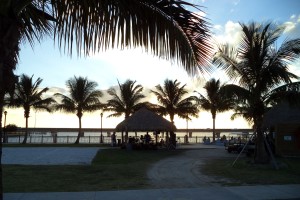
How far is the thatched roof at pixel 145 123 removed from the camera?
33844 mm

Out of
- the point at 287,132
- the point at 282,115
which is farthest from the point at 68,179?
the point at 282,115

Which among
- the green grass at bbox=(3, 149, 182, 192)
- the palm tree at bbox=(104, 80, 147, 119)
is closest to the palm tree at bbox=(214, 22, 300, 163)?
the green grass at bbox=(3, 149, 182, 192)

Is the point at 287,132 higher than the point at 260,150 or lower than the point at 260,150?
higher

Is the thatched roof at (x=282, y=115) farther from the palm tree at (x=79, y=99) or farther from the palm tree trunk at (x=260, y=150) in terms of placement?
the palm tree at (x=79, y=99)

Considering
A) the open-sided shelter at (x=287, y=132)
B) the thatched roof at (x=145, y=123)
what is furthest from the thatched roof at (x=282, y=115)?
the thatched roof at (x=145, y=123)

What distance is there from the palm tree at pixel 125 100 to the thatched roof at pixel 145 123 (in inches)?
521

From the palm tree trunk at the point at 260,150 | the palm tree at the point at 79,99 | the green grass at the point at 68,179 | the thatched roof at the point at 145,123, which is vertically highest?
the palm tree at the point at 79,99

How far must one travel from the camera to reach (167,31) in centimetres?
518

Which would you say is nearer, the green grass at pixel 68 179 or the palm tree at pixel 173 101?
the green grass at pixel 68 179

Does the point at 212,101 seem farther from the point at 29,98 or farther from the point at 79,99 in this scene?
the point at 29,98

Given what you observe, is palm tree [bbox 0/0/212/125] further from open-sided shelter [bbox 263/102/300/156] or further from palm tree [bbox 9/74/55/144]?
palm tree [bbox 9/74/55/144]

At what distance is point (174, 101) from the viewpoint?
170ft

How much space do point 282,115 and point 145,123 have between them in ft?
37.1

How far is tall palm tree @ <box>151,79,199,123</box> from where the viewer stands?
51.6 m
